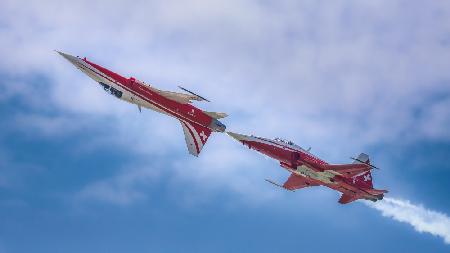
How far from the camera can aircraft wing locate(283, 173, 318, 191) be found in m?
142

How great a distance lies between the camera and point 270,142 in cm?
12456

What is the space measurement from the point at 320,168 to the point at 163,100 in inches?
1283

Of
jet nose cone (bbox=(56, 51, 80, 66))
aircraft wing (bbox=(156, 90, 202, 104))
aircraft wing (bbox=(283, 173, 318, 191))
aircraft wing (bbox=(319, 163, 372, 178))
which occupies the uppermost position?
jet nose cone (bbox=(56, 51, 80, 66))

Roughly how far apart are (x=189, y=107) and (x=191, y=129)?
13.6 feet

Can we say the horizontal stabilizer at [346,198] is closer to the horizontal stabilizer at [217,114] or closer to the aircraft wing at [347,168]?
the aircraft wing at [347,168]

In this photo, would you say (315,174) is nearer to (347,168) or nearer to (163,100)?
(347,168)

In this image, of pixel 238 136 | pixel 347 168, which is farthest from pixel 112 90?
pixel 347 168

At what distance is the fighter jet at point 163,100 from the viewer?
4537 inches

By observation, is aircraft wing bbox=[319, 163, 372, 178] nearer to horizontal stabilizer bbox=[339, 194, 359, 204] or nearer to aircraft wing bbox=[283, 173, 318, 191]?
horizontal stabilizer bbox=[339, 194, 359, 204]

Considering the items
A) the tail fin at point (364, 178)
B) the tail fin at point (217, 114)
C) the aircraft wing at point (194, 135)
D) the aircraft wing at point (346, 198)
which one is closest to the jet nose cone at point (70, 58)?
the aircraft wing at point (194, 135)

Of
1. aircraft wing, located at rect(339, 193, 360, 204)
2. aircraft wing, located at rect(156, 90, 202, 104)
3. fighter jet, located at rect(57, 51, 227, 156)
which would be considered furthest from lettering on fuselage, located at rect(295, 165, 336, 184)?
aircraft wing, located at rect(156, 90, 202, 104)

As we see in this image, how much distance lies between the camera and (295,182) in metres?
143

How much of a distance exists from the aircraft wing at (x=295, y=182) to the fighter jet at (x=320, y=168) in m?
7.02

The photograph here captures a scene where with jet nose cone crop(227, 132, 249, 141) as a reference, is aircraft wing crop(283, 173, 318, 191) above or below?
above
